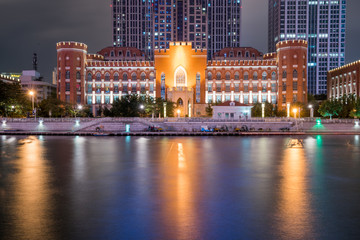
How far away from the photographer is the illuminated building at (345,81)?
83.4m

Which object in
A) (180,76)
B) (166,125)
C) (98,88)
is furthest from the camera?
(98,88)

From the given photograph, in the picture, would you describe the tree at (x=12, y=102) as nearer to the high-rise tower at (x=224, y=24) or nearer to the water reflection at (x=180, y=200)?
the water reflection at (x=180, y=200)

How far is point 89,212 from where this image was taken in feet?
38.7

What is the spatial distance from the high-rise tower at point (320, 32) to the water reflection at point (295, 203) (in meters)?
130

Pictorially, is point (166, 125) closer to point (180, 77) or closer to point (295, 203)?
point (180, 77)

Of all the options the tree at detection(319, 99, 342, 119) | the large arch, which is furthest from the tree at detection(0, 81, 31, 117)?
the tree at detection(319, 99, 342, 119)

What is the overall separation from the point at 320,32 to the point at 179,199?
149m

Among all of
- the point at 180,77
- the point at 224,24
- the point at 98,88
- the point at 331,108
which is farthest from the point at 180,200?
the point at 224,24

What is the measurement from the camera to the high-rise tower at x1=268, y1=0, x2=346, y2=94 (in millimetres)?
139875

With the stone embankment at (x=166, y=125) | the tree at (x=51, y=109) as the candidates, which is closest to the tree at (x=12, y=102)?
the tree at (x=51, y=109)

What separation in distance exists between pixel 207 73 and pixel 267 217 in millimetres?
82431

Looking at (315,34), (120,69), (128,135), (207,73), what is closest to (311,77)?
(315,34)

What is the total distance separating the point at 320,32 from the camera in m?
Answer: 142

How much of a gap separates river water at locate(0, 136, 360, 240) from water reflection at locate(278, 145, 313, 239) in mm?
35
